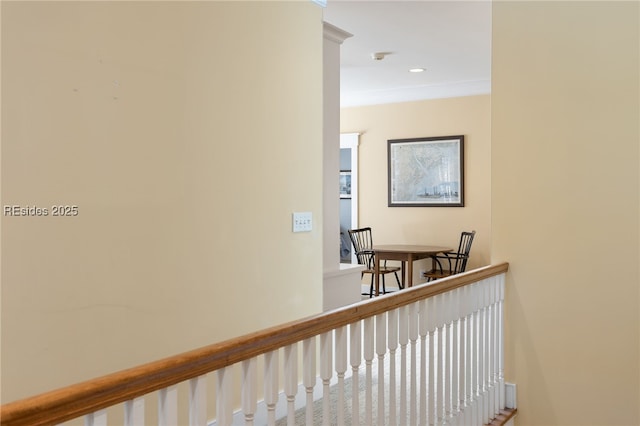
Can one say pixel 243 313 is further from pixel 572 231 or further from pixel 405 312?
pixel 572 231

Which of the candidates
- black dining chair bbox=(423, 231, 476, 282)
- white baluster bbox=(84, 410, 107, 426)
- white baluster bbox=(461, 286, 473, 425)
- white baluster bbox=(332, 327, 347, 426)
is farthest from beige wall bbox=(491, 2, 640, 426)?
black dining chair bbox=(423, 231, 476, 282)

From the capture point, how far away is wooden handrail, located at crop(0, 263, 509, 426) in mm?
1073

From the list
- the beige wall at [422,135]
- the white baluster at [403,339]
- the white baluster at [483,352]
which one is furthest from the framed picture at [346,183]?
the white baluster at [403,339]

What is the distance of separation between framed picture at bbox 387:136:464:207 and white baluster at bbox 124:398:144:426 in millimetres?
6420

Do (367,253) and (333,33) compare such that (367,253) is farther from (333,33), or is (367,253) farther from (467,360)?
(467,360)

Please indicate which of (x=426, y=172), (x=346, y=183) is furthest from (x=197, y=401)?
(x=346, y=183)

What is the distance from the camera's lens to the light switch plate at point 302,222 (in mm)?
3416

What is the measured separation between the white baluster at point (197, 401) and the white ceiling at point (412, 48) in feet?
10.6

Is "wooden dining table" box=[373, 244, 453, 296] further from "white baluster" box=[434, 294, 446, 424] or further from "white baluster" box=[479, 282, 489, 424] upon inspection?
"white baluster" box=[434, 294, 446, 424]

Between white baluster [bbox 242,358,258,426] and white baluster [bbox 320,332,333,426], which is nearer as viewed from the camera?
white baluster [bbox 242,358,258,426]

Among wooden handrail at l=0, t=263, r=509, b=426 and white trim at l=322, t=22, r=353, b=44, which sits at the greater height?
white trim at l=322, t=22, r=353, b=44

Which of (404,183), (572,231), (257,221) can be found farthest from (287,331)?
(404,183)

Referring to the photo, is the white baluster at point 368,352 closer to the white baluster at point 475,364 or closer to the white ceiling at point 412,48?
the white baluster at point 475,364

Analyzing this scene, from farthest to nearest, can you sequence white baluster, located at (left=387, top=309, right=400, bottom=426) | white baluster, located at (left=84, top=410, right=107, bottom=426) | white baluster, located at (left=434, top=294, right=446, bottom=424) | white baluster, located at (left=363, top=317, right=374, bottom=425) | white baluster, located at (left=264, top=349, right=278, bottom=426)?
white baluster, located at (left=434, top=294, right=446, bottom=424) → white baluster, located at (left=387, top=309, right=400, bottom=426) → white baluster, located at (left=363, top=317, right=374, bottom=425) → white baluster, located at (left=264, top=349, right=278, bottom=426) → white baluster, located at (left=84, top=410, right=107, bottom=426)
